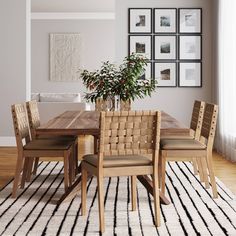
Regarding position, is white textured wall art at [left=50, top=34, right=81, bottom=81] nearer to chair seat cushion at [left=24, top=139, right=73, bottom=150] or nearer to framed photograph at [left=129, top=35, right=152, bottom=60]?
framed photograph at [left=129, top=35, right=152, bottom=60]

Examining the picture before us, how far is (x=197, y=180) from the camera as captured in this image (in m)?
5.36

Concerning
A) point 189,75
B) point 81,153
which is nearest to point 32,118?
point 81,153

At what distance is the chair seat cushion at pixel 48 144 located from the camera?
4.59 metres

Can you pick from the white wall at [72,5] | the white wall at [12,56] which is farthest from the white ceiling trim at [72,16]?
the white wall at [12,56]

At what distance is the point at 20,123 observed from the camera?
4605mm

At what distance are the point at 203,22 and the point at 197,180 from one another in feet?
10.9

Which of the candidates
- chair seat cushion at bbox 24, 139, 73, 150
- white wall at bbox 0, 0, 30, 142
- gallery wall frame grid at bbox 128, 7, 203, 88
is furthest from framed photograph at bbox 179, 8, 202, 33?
chair seat cushion at bbox 24, 139, 73, 150

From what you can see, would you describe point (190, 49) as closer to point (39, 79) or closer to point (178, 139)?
point (178, 139)

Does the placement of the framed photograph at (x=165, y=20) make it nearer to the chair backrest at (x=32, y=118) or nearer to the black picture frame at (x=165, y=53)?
the black picture frame at (x=165, y=53)

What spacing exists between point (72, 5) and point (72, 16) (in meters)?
1.13

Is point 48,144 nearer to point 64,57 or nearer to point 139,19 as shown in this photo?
point 139,19

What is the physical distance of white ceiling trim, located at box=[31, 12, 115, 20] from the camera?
13.5 m

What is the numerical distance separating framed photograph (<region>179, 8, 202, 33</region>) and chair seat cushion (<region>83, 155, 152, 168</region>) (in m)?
4.49

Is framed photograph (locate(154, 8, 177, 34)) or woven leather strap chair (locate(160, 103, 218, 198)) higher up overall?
framed photograph (locate(154, 8, 177, 34))
